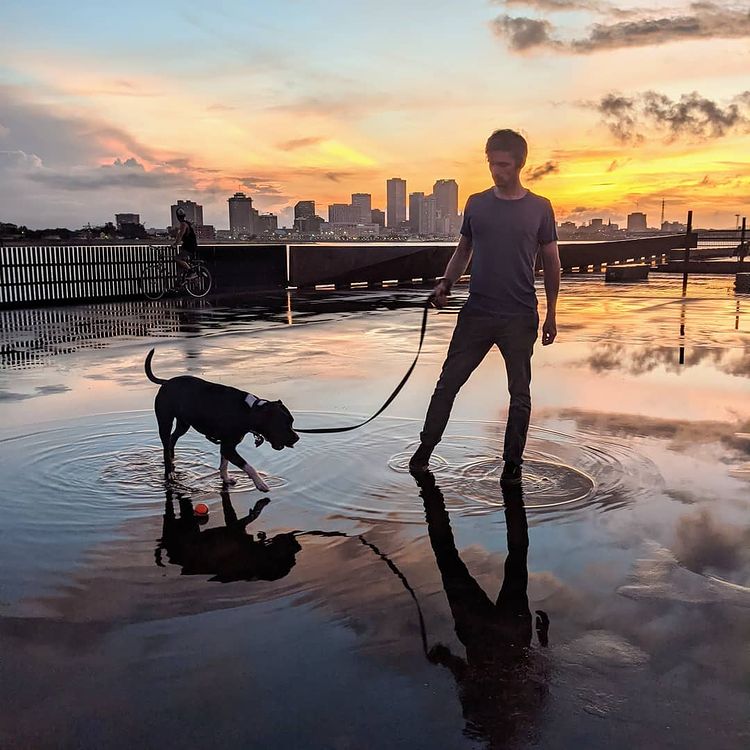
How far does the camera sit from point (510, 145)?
5.19 m

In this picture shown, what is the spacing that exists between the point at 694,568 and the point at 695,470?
6.25 ft

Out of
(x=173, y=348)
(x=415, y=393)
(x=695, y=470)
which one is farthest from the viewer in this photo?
(x=173, y=348)

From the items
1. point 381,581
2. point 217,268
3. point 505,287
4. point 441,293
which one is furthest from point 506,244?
point 217,268

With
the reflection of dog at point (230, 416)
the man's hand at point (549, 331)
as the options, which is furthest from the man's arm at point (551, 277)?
the reflection of dog at point (230, 416)

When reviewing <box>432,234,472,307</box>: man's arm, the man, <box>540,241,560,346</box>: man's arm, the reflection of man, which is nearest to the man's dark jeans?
the man

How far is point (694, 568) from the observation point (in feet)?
13.0

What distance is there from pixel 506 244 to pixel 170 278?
782 inches

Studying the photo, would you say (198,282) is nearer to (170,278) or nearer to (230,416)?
(170,278)

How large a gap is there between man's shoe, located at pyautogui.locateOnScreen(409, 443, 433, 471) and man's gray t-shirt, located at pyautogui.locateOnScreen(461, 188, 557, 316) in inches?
42.8

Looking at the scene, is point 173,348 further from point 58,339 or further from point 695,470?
point 695,470

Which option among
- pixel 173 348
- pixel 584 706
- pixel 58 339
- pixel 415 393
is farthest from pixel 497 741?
pixel 58 339

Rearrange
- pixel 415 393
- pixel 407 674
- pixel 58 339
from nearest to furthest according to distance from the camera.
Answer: pixel 407 674 → pixel 415 393 → pixel 58 339

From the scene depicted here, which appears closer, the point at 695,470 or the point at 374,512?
the point at 374,512

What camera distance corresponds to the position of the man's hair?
17.0 ft
